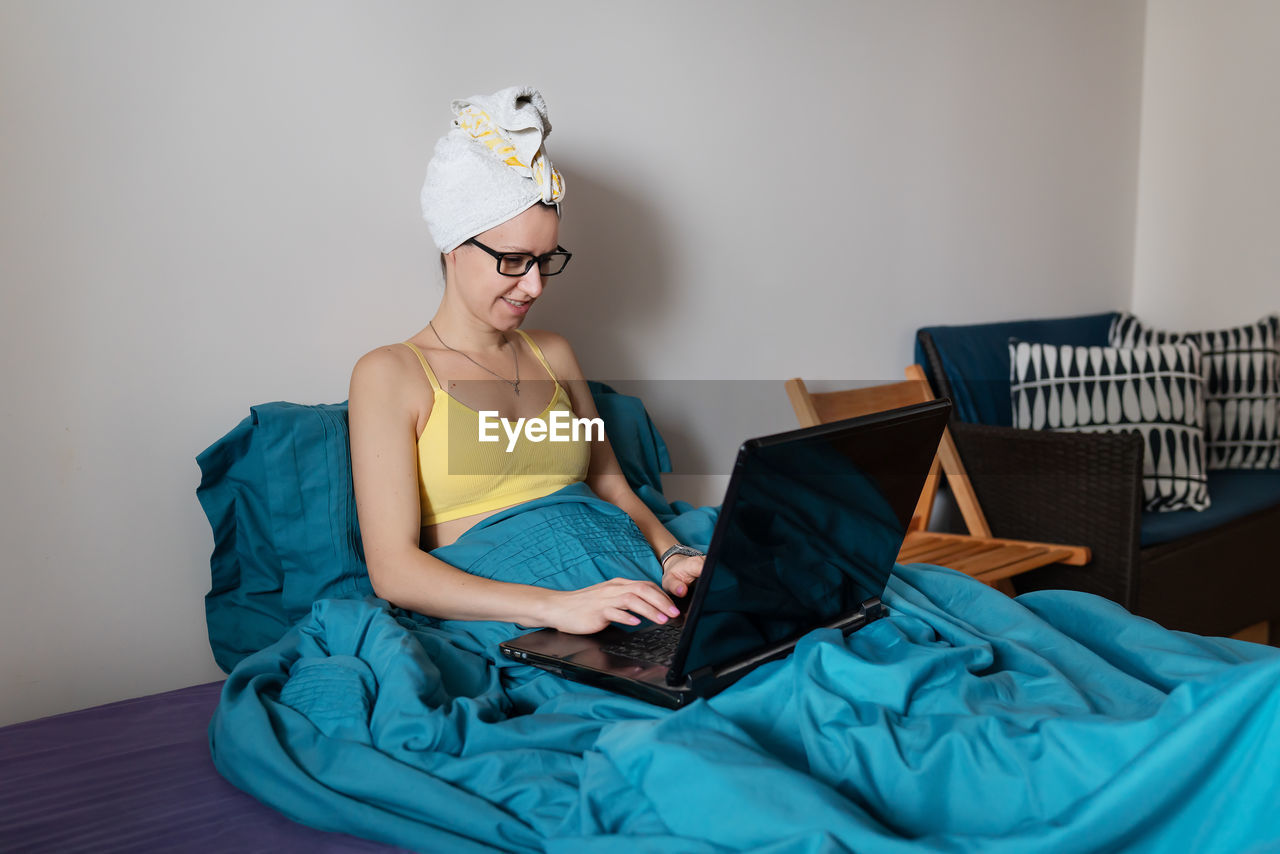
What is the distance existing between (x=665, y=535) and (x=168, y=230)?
1.01 meters

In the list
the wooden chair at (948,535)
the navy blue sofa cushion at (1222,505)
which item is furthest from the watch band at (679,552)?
the navy blue sofa cushion at (1222,505)

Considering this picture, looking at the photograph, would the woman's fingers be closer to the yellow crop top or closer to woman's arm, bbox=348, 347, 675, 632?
woman's arm, bbox=348, 347, 675, 632

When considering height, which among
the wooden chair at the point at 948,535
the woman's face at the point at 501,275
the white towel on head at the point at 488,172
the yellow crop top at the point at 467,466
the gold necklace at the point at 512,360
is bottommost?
the wooden chair at the point at 948,535

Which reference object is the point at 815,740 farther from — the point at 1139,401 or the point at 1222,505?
the point at 1222,505

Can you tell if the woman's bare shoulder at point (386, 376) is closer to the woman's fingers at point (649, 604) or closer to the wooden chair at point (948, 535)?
the woman's fingers at point (649, 604)

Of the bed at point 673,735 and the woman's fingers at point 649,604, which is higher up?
the woman's fingers at point 649,604

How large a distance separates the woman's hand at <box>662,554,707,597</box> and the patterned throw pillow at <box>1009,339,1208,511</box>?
64.1 inches

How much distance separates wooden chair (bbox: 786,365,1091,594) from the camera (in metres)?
2.34

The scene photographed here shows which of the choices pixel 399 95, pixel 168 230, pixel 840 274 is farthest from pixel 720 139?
pixel 168 230

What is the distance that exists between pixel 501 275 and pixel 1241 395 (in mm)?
2517

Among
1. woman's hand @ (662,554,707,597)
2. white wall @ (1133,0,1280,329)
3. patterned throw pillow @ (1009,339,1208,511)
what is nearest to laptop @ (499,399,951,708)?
woman's hand @ (662,554,707,597)

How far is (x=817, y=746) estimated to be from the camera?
0.94 m

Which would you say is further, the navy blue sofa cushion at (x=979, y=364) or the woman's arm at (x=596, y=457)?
the navy blue sofa cushion at (x=979, y=364)

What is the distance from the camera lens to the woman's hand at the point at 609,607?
4.09ft
